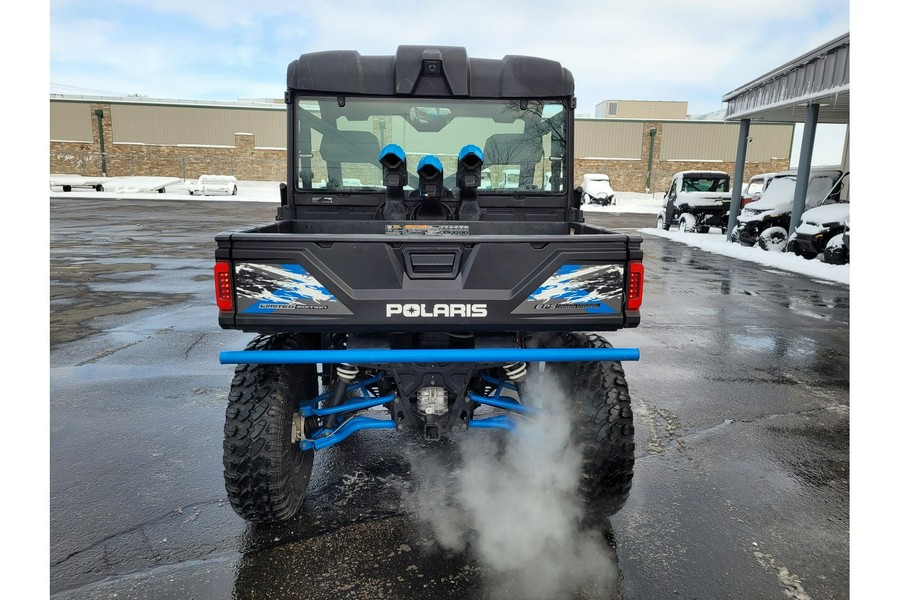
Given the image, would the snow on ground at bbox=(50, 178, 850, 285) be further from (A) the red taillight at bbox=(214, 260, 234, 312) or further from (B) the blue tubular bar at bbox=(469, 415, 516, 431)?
(A) the red taillight at bbox=(214, 260, 234, 312)

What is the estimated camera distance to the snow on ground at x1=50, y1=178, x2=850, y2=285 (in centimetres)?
1201

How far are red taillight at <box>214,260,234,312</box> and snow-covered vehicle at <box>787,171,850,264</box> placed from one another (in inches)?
504

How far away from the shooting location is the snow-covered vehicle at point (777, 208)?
49.1 ft

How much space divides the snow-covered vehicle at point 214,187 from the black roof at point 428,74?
110 ft

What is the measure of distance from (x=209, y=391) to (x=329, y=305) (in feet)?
9.63

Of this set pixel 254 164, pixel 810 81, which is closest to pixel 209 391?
pixel 810 81

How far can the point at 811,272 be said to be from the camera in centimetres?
1173

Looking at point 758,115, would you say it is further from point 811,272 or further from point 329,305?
point 329,305

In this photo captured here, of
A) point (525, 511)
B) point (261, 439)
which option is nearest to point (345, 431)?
point (261, 439)

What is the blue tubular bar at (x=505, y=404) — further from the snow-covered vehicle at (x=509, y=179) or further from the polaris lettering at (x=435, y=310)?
the snow-covered vehicle at (x=509, y=179)

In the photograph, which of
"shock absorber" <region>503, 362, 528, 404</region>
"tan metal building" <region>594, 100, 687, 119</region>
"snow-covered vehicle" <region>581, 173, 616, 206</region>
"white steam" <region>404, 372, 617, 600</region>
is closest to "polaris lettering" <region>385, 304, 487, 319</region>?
"shock absorber" <region>503, 362, 528, 404</region>

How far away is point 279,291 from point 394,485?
60.8 inches

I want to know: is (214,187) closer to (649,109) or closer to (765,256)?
(765,256)

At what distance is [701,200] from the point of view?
1995 centimetres
